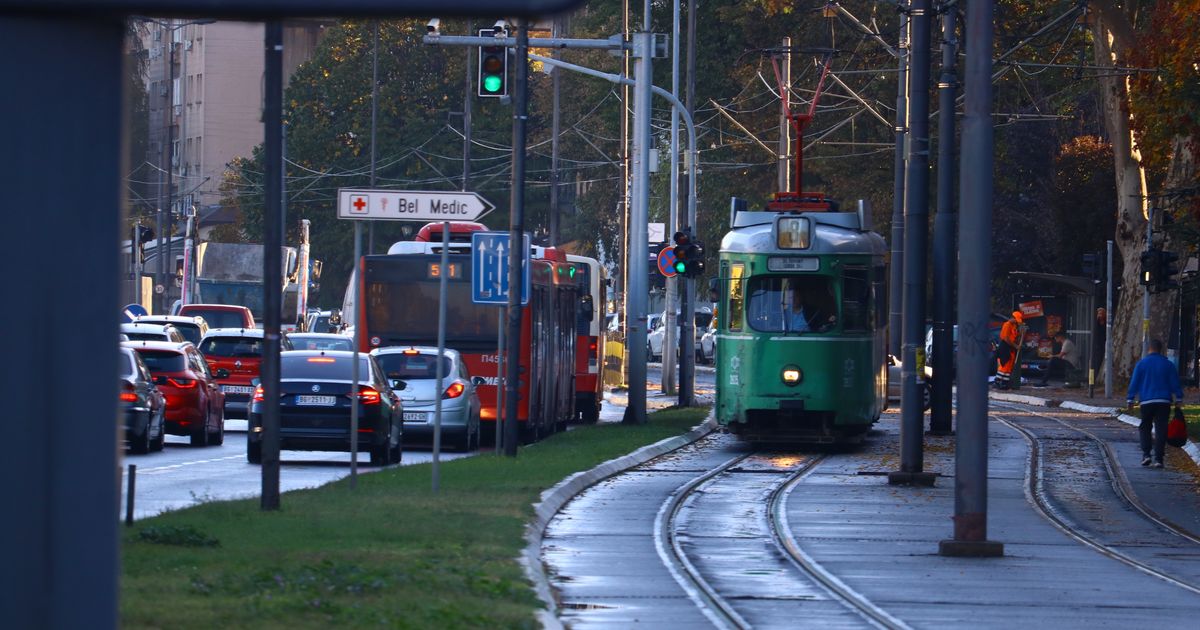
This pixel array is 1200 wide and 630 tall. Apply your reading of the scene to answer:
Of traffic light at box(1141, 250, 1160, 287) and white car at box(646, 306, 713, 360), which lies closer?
traffic light at box(1141, 250, 1160, 287)

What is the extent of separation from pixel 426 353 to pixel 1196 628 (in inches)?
696

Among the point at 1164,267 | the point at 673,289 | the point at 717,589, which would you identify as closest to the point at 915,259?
the point at 717,589

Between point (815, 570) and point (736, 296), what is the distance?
46.6 ft

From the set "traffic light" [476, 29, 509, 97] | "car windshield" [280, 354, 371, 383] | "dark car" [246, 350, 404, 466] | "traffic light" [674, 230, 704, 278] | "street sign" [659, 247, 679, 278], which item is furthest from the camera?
"street sign" [659, 247, 679, 278]

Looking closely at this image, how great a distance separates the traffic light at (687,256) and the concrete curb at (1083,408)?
842 cm

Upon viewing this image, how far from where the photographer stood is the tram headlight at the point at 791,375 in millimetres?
27422

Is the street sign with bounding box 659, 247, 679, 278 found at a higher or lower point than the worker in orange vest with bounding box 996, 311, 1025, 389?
higher

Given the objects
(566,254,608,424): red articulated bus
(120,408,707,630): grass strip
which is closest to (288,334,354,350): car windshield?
(566,254,608,424): red articulated bus

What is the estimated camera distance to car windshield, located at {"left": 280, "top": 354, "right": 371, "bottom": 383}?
24.8 m

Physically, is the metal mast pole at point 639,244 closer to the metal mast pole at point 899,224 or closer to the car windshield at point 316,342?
the car windshield at point 316,342

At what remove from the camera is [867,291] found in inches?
1095

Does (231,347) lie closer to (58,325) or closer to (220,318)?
(220,318)

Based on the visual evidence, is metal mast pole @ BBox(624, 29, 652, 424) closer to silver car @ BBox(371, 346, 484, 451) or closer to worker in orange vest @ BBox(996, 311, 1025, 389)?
silver car @ BBox(371, 346, 484, 451)

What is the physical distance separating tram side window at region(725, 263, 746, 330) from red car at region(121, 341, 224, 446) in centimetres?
772
